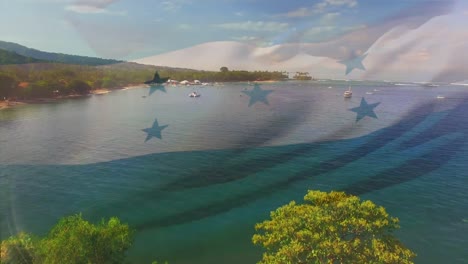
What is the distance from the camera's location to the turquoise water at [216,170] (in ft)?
48.4

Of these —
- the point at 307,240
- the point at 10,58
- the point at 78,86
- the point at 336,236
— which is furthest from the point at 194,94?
the point at 336,236

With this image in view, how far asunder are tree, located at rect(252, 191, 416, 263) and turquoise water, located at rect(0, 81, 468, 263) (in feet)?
18.3

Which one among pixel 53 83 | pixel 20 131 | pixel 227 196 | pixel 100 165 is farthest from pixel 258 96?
pixel 53 83

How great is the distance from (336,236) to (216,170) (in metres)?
14.5

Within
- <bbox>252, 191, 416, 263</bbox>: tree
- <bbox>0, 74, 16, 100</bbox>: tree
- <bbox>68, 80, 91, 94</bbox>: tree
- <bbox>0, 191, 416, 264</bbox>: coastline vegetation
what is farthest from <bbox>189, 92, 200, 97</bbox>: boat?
<bbox>252, 191, 416, 263</bbox>: tree

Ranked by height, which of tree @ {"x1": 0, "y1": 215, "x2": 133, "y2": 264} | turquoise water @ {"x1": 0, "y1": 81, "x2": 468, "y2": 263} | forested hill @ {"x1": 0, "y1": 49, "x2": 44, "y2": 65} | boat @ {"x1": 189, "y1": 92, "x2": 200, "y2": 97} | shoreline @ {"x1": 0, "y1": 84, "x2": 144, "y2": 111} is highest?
forested hill @ {"x1": 0, "y1": 49, "x2": 44, "y2": 65}

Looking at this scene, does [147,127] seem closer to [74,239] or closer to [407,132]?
[74,239]

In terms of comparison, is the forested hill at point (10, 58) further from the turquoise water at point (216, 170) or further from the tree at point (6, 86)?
the turquoise water at point (216, 170)

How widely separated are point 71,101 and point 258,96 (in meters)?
34.5

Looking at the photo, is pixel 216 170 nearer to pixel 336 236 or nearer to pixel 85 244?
pixel 85 244

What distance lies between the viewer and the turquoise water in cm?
1477

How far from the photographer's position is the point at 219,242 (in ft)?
45.6

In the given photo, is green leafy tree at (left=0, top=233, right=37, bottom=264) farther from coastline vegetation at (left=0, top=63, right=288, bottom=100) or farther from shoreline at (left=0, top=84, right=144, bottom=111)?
shoreline at (left=0, top=84, right=144, bottom=111)

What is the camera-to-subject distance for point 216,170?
2150cm
